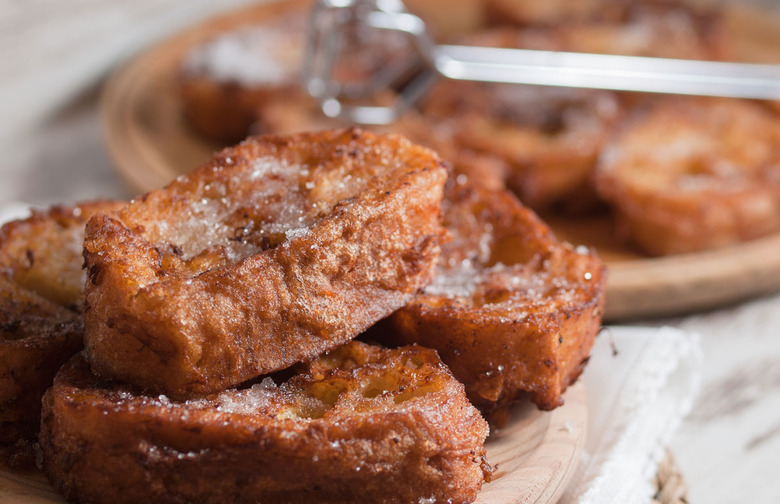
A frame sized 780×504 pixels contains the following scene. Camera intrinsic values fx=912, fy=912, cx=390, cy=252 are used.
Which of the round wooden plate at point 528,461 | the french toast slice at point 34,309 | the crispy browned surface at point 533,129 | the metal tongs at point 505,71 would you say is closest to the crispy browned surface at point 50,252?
the french toast slice at point 34,309

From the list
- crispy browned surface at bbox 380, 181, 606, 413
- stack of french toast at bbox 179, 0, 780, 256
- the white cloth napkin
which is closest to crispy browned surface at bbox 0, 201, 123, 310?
crispy browned surface at bbox 380, 181, 606, 413

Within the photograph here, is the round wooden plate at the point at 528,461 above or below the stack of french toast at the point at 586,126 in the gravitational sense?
above

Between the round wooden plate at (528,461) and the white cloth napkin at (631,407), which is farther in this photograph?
the white cloth napkin at (631,407)

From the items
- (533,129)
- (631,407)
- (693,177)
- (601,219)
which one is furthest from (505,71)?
(631,407)

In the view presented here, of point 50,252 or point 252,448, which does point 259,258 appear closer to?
point 252,448

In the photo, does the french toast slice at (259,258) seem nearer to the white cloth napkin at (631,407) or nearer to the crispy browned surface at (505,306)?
the crispy browned surface at (505,306)

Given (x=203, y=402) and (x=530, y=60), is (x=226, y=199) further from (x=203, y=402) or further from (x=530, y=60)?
(x=530, y=60)
